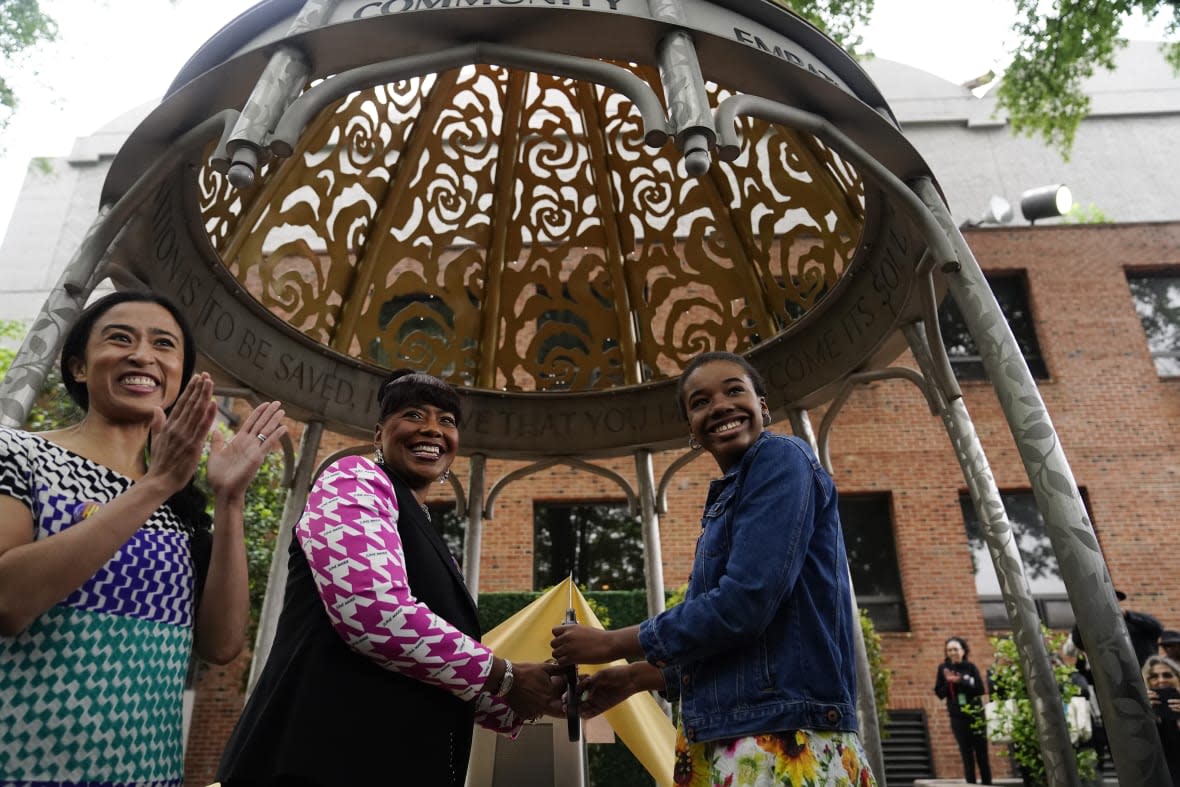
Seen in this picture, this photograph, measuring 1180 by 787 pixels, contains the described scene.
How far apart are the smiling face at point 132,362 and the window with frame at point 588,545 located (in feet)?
38.2

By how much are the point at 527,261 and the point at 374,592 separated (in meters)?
4.52

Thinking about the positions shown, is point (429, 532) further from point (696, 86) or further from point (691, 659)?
point (696, 86)

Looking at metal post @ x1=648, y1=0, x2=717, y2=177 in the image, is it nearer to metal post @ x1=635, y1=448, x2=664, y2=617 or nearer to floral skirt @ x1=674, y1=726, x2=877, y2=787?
floral skirt @ x1=674, y1=726, x2=877, y2=787

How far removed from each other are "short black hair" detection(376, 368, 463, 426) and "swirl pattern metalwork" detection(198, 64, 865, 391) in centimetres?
310

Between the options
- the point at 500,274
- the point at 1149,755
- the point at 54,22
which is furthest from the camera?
the point at 54,22

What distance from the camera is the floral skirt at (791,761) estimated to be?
5.86 feet

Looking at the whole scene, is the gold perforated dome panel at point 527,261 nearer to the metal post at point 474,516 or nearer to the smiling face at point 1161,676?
the metal post at point 474,516

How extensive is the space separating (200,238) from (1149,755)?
15.1 feet

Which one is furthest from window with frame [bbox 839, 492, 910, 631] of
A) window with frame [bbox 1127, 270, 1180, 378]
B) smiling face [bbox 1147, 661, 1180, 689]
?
smiling face [bbox 1147, 661, 1180, 689]

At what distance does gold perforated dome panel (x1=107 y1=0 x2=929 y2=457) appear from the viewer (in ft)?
15.1

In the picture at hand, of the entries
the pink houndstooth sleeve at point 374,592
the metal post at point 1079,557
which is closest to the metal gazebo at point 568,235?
the metal post at point 1079,557

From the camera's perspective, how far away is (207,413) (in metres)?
1.73

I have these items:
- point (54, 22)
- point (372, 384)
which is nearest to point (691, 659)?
point (372, 384)

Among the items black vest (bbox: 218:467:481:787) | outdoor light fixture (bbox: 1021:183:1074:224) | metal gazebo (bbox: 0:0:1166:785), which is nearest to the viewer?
black vest (bbox: 218:467:481:787)
